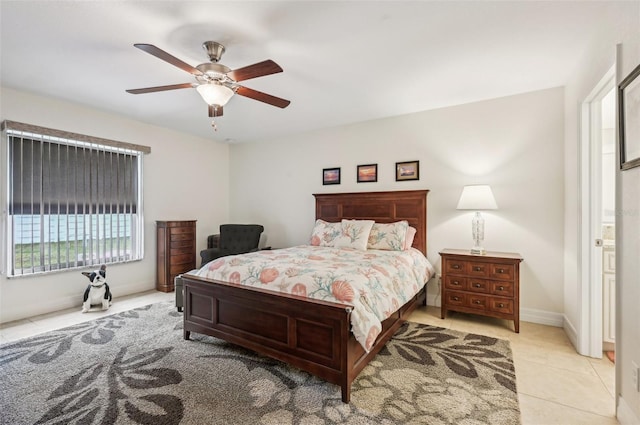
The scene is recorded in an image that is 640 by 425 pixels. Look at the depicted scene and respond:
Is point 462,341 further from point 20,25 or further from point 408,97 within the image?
point 20,25

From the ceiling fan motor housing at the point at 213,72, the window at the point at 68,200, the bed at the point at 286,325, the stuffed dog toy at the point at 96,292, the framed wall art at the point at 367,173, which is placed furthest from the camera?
the framed wall art at the point at 367,173

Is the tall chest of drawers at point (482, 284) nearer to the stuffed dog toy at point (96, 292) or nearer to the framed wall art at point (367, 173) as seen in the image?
the framed wall art at point (367, 173)

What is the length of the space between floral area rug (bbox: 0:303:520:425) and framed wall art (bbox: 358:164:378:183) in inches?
90.9

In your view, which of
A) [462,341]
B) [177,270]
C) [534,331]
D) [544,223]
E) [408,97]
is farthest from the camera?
[177,270]

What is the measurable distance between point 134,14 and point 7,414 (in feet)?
8.64

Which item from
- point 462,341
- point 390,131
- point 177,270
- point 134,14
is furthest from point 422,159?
point 177,270

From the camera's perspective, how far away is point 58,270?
3.65m

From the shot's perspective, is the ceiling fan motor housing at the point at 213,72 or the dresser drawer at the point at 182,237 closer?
the ceiling fan motor housing at the point at 213,72

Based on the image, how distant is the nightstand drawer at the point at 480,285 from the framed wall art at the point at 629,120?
1.74m

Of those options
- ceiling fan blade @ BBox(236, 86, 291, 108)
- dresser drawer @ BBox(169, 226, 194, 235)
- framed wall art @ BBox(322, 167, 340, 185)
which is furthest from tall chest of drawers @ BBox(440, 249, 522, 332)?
dresser drawer @ BBox(169, 226, 194, 235)

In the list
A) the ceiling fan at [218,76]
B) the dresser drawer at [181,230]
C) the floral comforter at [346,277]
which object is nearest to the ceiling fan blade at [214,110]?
the ceiling fan at [218,76]

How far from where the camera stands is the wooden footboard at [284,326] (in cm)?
194

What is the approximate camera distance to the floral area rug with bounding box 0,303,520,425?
1747 millimetres

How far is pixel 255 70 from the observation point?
212 centimetres
